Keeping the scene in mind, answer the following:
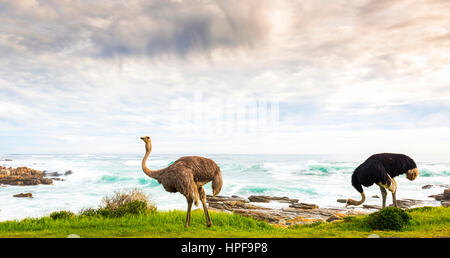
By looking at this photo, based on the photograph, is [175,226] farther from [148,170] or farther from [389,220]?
[389,220]

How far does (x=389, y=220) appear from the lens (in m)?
8.34

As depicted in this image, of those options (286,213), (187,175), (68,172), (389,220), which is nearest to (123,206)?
(187,175)

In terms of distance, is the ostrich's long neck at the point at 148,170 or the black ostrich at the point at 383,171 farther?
the black ostrich at the point at 383,171

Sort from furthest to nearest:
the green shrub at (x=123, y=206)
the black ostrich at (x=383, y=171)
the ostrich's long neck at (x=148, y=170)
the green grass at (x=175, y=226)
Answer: the green shrub at (x=123, y=206) < the black ostrich at (x=383, y=171) < the green grass at (x=175, y=226) < the ostrich's long neck at (x=148, y=170)

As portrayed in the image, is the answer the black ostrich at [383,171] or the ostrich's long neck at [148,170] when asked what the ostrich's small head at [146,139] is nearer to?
the ostrich's long neck at [148,170]

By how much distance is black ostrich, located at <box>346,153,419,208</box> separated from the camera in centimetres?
1005

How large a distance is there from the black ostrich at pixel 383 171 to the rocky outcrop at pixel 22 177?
3354 centimetres

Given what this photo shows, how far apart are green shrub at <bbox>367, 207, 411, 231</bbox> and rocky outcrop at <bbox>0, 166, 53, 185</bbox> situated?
34259 mm

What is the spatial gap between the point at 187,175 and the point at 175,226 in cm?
215

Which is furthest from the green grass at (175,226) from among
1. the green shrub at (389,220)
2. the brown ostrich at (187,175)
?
the brown ostrich at (187,175)

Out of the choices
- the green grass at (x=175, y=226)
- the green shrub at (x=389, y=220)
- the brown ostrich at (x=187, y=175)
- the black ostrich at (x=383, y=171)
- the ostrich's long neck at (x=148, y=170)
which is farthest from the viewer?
the black ostrich at (x=383, y=171)

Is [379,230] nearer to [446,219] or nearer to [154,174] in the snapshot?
[446,219]

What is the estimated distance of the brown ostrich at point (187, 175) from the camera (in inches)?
305
